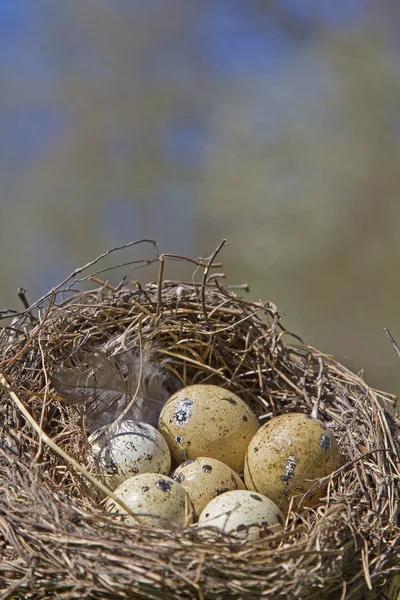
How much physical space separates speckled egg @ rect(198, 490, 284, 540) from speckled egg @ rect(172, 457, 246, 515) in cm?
7

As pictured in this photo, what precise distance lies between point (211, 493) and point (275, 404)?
0.57m

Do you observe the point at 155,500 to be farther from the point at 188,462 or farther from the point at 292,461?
the point at 292,461

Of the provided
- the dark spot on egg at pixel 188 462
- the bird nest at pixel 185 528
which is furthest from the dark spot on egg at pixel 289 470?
the dark spot on egg at pixel 188 462

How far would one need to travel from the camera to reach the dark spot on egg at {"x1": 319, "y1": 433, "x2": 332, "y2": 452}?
1744 millimetres

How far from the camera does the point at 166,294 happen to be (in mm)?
2229

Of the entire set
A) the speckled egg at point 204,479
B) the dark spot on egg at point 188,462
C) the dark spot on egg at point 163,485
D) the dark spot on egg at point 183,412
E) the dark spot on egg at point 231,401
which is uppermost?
the dark spot on egg at point 231,401

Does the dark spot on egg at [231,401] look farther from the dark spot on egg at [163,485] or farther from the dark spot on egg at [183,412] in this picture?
the dark spot on egg at [163,485]

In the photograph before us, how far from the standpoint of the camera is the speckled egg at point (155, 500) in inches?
59.7

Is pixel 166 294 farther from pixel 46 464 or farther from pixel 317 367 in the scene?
pixel 46 464

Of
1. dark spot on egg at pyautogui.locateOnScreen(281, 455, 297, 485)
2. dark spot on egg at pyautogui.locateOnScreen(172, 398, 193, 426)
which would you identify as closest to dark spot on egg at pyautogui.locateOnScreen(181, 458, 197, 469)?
dark spot on egg at pyautogui.locateOnScreen(172, 398, 193, 426)

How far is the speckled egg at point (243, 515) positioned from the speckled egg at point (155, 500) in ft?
0.18

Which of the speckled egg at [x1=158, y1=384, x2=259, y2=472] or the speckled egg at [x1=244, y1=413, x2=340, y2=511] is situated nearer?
the speckled egg at [x1=244, y1=413, x2=340, y2=511]

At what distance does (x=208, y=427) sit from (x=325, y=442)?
0.34m

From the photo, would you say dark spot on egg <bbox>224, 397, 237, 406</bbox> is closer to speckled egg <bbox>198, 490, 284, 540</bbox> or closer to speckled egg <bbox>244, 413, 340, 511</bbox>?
speckled egg <bbox>244, 413, 340, 511</bbox>
